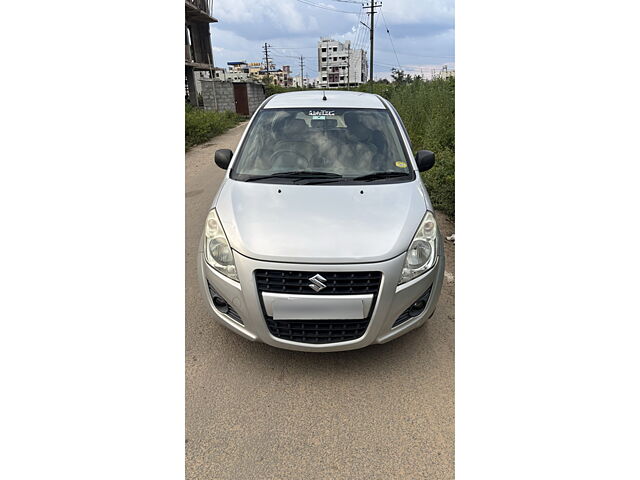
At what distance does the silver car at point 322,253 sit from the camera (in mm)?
2191

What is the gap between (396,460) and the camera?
1936mm

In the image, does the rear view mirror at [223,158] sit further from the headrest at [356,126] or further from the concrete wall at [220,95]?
the concrete wall at [220,95]

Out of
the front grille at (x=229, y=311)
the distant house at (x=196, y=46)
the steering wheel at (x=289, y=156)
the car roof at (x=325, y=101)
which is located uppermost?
the distant house at (x=196, y=46)

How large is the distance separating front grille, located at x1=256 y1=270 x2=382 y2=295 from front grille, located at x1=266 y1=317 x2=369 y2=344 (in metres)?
0.20

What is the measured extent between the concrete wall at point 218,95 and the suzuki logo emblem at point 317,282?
2203cm

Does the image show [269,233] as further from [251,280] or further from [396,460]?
[396,460]

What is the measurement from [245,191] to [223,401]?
1438mm

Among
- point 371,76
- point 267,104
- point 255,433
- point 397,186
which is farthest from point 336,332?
point 371,76

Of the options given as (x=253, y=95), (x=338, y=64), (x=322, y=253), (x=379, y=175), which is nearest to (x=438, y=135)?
(x=379, y=175)

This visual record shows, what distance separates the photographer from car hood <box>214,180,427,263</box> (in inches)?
87.3

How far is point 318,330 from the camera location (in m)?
2.29

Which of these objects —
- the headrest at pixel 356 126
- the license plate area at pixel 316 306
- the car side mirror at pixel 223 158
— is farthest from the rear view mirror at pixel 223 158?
the license plate area at pixel 316 306

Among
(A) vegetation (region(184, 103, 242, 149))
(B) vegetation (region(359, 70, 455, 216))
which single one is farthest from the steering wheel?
(A) vegetation (region(184, 103, 242, 149))

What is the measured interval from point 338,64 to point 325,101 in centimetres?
9217
